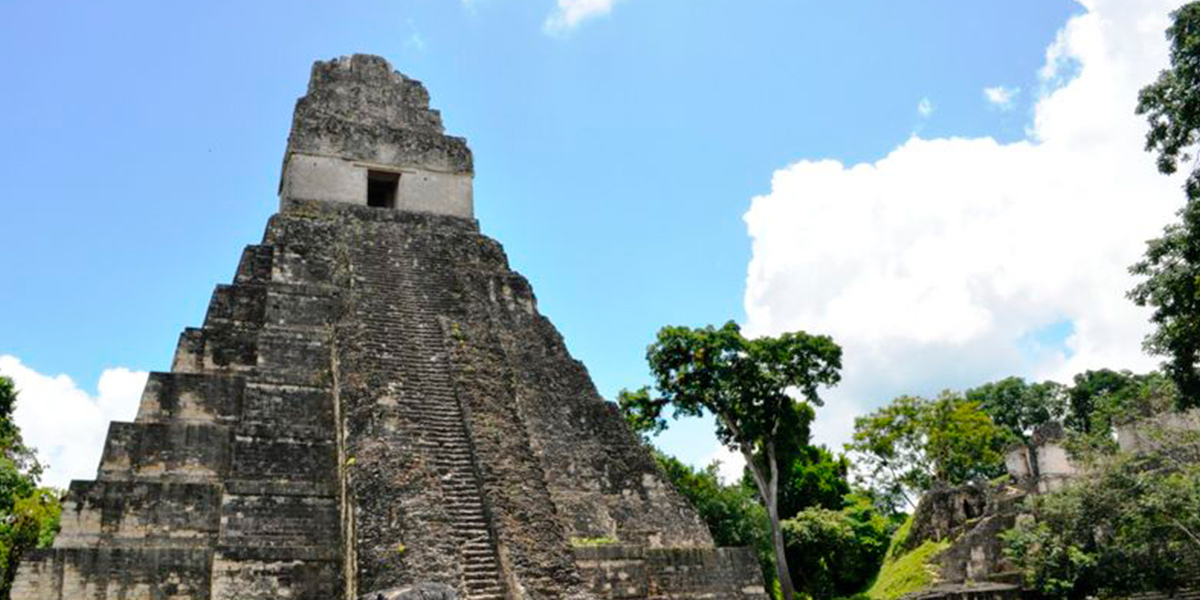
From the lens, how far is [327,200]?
1360cm

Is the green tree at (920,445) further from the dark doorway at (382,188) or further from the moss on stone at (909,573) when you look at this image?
the dark doorway at (382,188)

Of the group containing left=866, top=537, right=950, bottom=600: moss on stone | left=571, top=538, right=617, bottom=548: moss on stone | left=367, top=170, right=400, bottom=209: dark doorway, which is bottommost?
left=866, top=537, right=950, bottom=600: moss on stone

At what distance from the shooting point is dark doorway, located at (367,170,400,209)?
1442 centimetres

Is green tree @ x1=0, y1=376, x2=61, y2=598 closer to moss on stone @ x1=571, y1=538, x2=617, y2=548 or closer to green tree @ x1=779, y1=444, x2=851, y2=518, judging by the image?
moss on stone @ x1=571, y1=538, x2=617, y2=548

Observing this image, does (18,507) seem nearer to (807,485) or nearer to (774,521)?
(774,521)

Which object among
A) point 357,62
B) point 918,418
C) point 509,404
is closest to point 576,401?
point 509,404

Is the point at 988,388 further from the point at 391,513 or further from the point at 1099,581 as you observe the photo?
the point at 391,513

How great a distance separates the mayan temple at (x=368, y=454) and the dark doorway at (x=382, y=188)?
627 mm

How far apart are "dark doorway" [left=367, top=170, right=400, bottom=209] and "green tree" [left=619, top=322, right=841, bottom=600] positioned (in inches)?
439

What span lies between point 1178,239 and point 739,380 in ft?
48.0

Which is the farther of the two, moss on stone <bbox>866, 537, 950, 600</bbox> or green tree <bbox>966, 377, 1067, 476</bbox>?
green tree <bbox>966, 377, 1067, 476</bbox>

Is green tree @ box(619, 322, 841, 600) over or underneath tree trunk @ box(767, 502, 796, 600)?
over

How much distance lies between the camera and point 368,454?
8.99 m

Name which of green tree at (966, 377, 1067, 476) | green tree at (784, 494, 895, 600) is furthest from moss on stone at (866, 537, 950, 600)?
green tree at (966, 377, 1067, 476)
